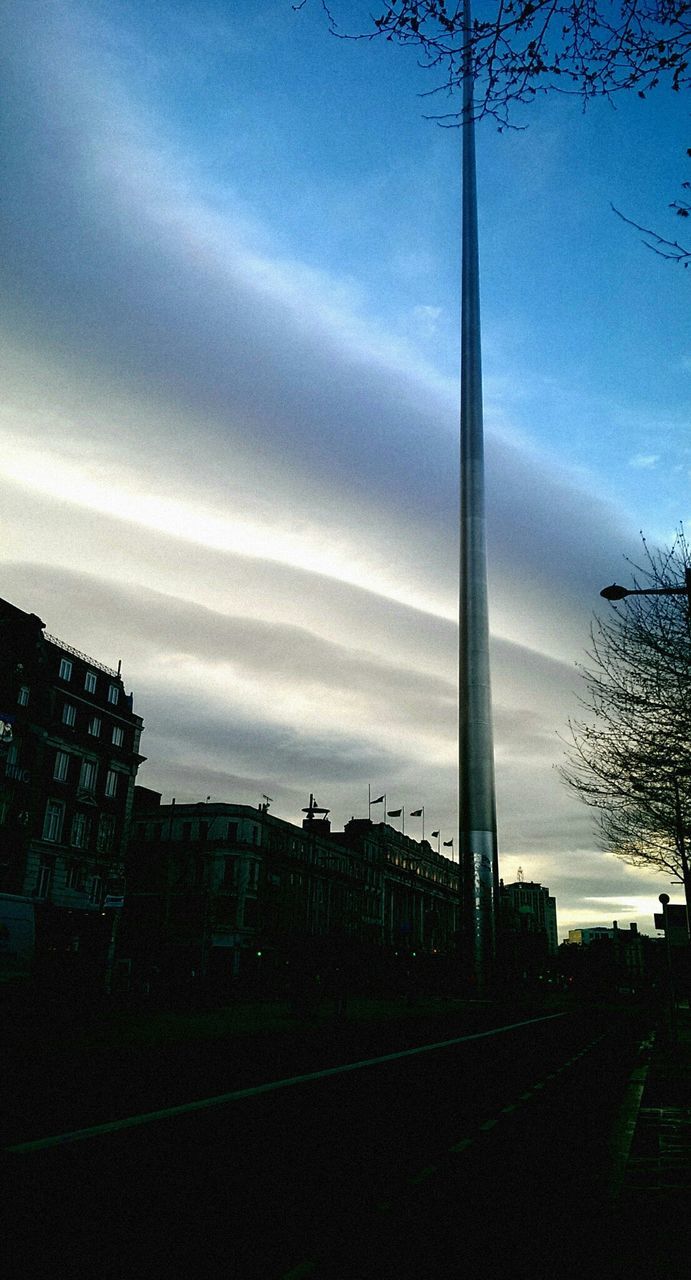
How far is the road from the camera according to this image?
6215 mm

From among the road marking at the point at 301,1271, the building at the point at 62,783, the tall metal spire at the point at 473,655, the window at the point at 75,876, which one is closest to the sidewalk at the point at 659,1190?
the road marking at the point at 301,1271

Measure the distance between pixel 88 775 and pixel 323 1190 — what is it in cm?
5192

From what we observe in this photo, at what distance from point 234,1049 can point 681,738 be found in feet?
39.5

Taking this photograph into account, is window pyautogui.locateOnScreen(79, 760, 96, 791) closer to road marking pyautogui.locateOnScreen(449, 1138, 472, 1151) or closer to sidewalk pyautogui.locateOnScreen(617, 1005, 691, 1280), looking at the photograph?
sidewalk pyautogui.locateOnScreen(617, 1005, 691, 1280)

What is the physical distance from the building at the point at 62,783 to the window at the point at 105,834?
0.22 ft

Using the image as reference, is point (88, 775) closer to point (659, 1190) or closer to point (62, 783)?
point (62, 783)

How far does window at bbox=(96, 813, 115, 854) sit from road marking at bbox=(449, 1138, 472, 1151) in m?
49.6

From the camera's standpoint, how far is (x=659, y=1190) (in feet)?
27.6

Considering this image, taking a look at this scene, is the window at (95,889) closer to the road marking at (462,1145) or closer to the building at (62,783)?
the building at (62,783)

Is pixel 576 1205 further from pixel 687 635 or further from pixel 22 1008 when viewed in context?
pixel 22 1008

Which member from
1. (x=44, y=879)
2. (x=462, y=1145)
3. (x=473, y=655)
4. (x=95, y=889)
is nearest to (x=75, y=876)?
(x=95, y=889)

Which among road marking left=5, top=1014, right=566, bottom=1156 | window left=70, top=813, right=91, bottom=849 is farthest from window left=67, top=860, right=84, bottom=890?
road marking left=5, top=1014, right=566, bottom=1156

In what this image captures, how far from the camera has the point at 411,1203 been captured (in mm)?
7840

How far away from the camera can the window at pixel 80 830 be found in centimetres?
5500
